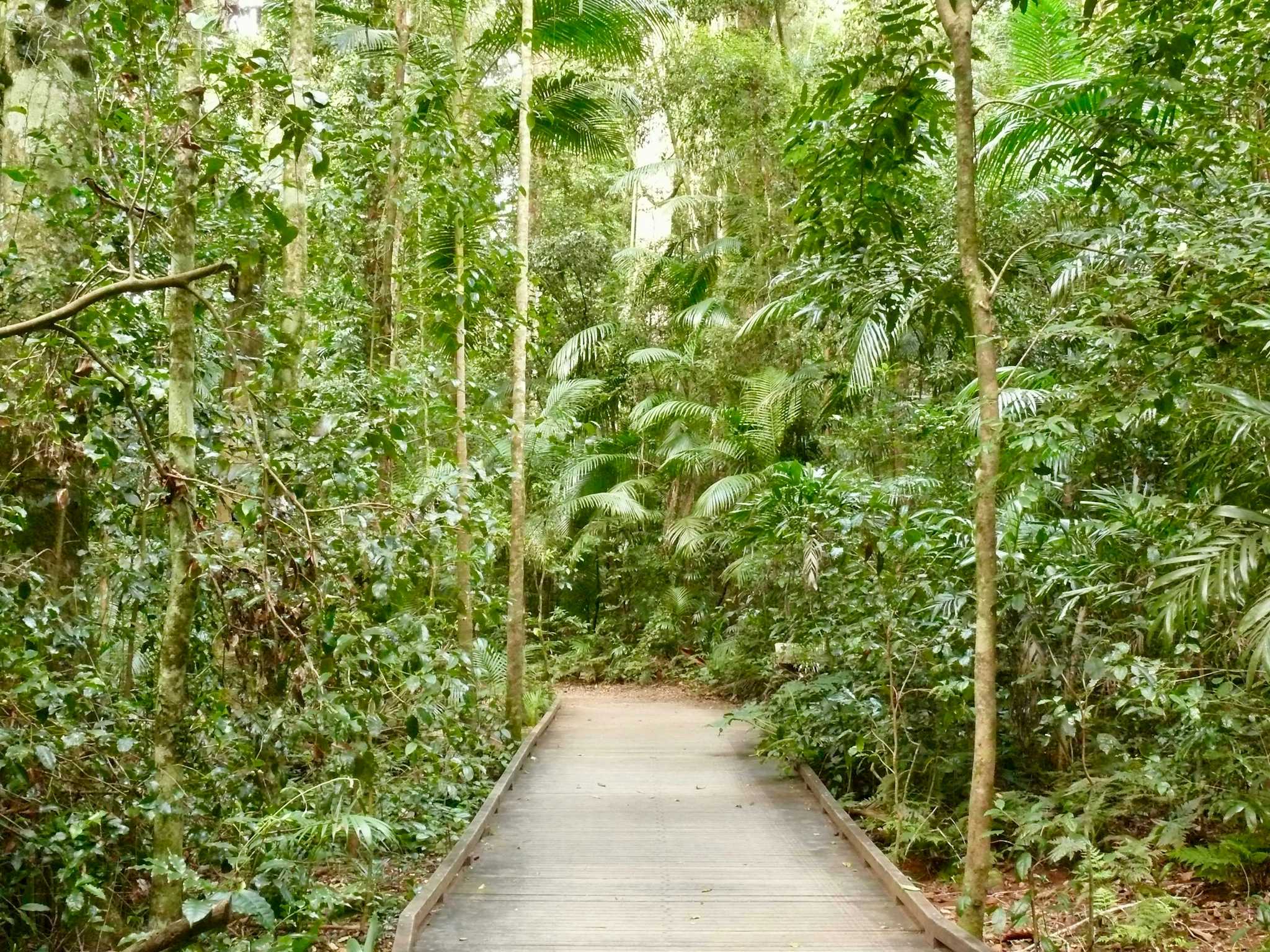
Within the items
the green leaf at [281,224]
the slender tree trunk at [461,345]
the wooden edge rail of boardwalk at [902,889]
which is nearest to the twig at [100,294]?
the green leaf at [281,224]

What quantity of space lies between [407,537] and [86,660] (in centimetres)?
167

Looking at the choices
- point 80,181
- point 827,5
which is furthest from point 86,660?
point 827,5

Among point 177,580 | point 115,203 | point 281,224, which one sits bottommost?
point 177,580

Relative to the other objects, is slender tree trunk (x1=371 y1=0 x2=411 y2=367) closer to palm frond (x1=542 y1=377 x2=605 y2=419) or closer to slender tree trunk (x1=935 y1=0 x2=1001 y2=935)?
slender tree trunk (x1=935 y1=0 x2=1001 y2=935)

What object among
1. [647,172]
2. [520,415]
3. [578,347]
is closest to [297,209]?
[520,415]

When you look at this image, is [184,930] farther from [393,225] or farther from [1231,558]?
[393,225]

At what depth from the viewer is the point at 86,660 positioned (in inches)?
184

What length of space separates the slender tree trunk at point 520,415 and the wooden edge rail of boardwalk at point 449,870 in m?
0.95

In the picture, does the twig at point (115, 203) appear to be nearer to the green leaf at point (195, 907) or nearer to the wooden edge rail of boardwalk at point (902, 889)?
the green leaf at point (195, 907)

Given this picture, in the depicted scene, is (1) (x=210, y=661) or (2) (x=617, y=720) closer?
(1) (x=210, y=661)

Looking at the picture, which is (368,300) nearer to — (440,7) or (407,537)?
(440,7)

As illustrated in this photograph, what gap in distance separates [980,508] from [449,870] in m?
3.47

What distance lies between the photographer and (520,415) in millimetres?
9305

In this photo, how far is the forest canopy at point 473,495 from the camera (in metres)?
3.79
